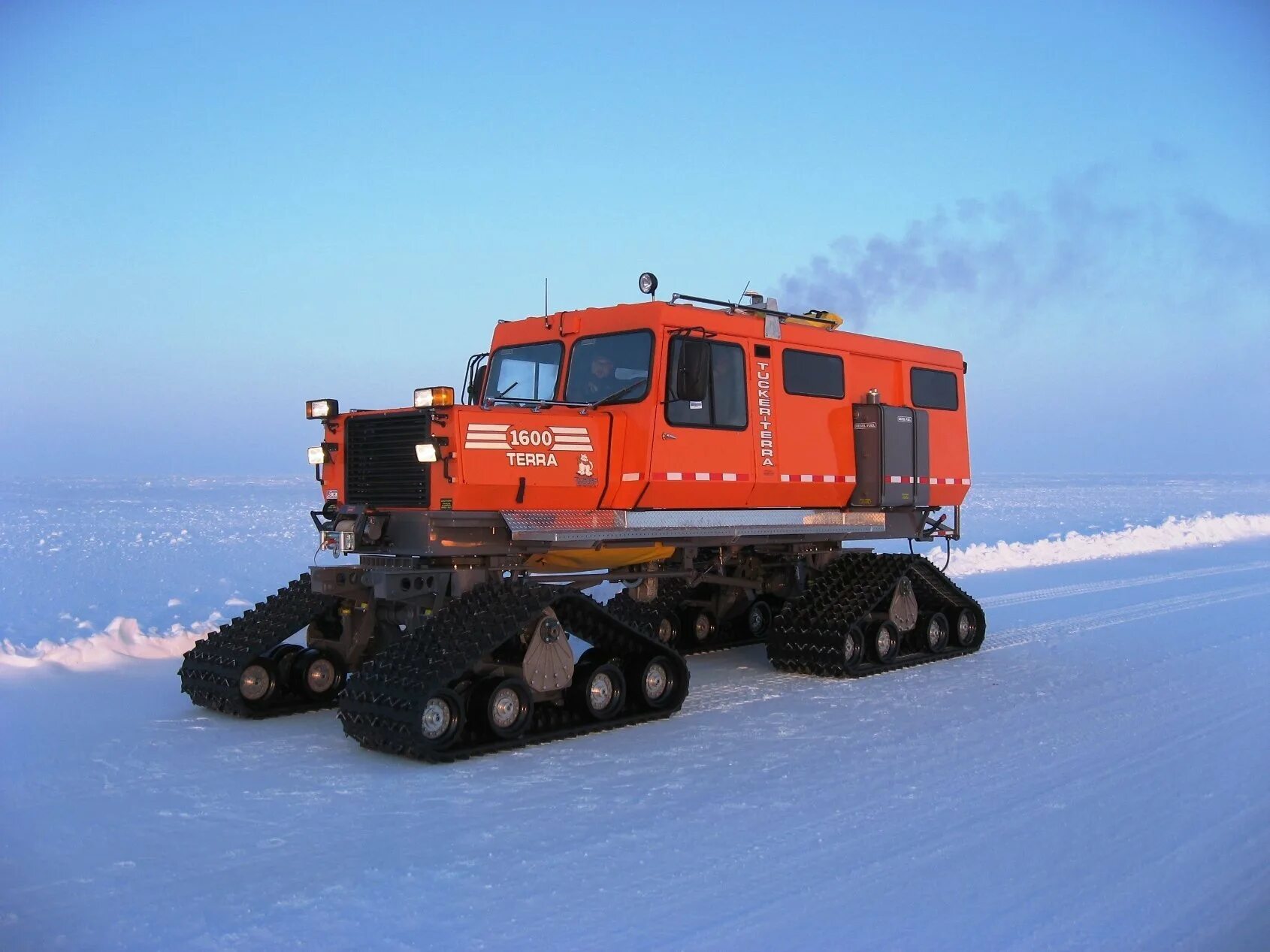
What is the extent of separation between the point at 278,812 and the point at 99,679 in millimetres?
4401

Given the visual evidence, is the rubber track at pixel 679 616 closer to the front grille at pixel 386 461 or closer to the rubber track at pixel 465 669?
the rubber track at pixel 465 669

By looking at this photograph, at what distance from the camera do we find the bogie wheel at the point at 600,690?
847cm

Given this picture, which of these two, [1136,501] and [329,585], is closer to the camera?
[329,585]

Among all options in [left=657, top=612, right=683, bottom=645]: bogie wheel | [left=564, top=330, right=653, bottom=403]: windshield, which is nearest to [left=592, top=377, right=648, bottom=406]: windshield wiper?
[left=564, top=330, right=653, bottom=403]: windshield

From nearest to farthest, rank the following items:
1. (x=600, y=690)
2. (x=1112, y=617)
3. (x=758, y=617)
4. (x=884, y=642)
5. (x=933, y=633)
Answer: (x=600, y=690) < (x=884, y=642) < (x=933, y=633) < (x=758, y=617) < (x=1112, y=617)

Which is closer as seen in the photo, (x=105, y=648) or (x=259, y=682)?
(x=259, y=682)

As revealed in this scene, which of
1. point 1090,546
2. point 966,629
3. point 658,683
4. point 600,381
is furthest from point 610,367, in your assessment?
point 1090,546

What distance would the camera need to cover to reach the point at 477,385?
412 inches

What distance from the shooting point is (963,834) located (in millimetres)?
5988

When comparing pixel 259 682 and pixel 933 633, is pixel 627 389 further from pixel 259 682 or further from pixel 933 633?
pixel 933 633

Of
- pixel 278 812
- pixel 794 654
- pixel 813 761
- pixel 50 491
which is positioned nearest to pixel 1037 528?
pixel 794 654

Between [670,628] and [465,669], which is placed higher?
[465,669]

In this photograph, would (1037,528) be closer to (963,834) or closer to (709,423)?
(709,423)

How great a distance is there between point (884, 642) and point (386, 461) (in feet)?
17.9
